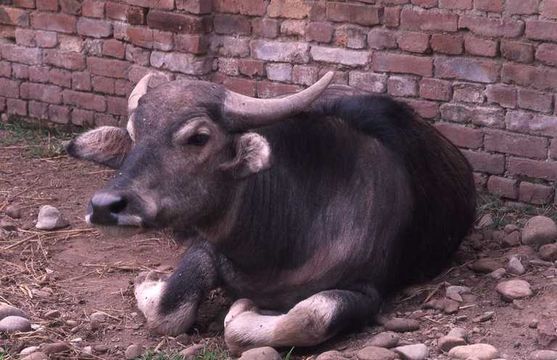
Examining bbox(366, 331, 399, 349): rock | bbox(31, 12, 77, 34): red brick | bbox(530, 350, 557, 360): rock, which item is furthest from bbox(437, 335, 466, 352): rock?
bbox(31, 12, 77, 34): red brick

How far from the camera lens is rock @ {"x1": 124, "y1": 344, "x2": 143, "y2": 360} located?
4.96 m

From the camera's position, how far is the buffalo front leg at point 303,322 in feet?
15.9

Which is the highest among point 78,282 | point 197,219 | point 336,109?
point 336,109

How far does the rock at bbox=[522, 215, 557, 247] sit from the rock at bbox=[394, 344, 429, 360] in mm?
1288

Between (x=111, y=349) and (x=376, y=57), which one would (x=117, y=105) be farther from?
(x=111, y=349)

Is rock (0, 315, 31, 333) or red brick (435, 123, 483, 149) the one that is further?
red brick (435, 123, 483, 149)

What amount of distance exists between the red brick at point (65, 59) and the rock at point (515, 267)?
355 cm

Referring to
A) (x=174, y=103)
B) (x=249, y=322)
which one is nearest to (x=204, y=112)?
(x=174, y=103)

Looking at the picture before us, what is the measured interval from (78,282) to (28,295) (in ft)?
1.10

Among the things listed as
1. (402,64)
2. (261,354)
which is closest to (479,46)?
(402,64)

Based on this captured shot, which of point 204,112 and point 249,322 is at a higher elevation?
point 204,112

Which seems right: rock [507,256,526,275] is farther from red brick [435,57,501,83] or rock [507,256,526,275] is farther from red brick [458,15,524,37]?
red brick [458,15,524,37]

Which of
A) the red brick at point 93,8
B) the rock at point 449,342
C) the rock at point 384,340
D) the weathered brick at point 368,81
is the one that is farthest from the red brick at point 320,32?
the rock at point 449,342

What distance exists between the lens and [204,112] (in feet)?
16.4
